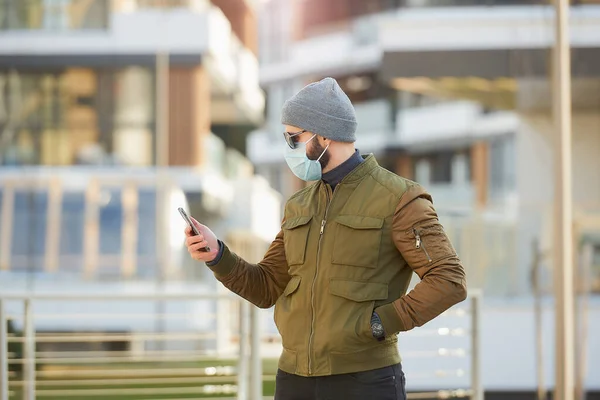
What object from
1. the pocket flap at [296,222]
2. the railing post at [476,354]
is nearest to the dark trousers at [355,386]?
the pocket flap at [296,222]

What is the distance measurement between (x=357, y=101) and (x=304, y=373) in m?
4.45

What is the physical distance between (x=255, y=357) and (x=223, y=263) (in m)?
1.98

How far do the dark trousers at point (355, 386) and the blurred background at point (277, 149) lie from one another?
13.7 ft

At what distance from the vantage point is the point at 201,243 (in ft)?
5.96

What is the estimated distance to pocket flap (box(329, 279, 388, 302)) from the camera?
1.74 metres

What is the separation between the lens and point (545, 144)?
242 inches

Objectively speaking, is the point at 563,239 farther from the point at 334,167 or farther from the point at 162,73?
the point at 162,73

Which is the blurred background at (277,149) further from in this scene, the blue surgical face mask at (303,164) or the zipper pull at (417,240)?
the zipper pull at (417,240)

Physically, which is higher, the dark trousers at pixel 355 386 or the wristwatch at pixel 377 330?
the wristwatch at pixel 377 330

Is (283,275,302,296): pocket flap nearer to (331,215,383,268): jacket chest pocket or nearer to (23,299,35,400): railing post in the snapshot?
(331,215,383,268): jacket chest pocket

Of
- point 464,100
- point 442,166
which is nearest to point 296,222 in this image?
point 442,166

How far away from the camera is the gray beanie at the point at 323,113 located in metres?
1.81

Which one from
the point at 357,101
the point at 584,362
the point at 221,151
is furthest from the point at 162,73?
the point at 584,362

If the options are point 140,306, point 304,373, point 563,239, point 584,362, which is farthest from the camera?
point 140,306
